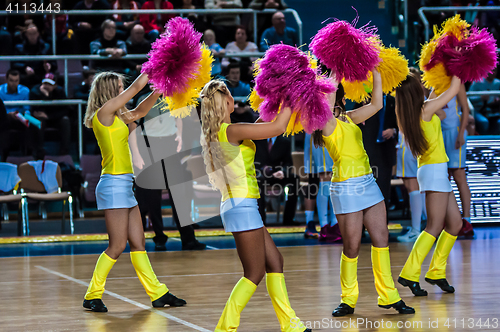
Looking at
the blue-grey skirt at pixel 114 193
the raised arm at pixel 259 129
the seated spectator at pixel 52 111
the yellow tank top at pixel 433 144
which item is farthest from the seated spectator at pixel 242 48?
the raised arm at pixel 259 129

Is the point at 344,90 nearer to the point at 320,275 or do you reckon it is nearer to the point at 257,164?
the point at 320,275

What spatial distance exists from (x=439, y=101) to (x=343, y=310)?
1.65 metres

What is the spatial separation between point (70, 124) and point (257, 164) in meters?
3.42

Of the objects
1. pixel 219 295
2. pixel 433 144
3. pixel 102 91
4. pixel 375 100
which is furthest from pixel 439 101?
pixel 102 91

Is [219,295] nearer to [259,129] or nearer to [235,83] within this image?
[259,129]

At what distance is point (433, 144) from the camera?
14.8 feet

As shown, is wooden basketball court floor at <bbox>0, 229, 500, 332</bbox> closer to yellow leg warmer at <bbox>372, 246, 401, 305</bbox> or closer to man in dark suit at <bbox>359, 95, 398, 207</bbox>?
yellow leg warmer at <bbox>372, 246, 401, 305</bbox>

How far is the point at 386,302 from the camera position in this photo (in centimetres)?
384

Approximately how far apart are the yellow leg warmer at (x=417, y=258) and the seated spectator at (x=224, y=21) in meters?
7.05

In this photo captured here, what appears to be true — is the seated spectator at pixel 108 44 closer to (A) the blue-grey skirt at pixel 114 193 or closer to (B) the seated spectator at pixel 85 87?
(B) the seated spectator at pixel 85 87

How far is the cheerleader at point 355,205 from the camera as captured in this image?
3824mm

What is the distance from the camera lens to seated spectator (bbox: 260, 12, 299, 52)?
10.4 m

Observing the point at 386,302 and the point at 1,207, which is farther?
the point at 1,207

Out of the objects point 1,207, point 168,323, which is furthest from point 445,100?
point 1,207
